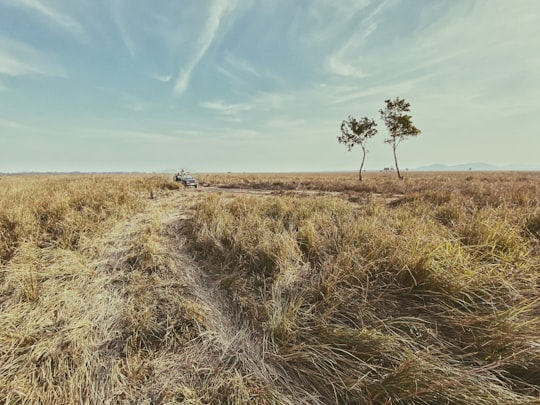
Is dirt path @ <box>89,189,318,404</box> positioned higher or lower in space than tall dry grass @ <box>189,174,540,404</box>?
lower

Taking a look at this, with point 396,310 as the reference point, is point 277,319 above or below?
below

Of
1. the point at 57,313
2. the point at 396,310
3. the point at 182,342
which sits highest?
the point at 396,310

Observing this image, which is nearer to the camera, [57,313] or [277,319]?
[277,319]

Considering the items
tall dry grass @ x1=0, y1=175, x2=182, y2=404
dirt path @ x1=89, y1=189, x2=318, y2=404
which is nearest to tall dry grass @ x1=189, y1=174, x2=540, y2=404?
dirt path @ x1=89, y1=189, x2=318, y2=404

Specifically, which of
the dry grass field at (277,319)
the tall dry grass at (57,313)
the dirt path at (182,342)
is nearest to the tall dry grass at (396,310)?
the dry grass field at (277,319)

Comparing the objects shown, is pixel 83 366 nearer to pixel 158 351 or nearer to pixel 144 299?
pixel 158 351

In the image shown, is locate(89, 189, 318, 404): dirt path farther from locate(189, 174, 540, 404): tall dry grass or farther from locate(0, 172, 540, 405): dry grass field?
locate(189, 174, 540, 404): tall dry grass

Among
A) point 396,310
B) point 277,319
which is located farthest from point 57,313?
point 396,310

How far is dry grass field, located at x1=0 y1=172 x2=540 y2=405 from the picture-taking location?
1938 millimetres

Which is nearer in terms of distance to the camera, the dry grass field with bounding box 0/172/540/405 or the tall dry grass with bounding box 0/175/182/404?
the dry grass field with bounding box 0/172/540/405

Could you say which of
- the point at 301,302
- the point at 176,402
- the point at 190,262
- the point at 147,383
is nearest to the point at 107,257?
the point at 190,262

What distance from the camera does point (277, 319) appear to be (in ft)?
8.57

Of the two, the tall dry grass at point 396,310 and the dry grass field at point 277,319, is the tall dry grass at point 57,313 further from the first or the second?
the tall dry grass at point 396,310

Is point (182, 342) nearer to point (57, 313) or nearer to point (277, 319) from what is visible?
point (277, 319)
